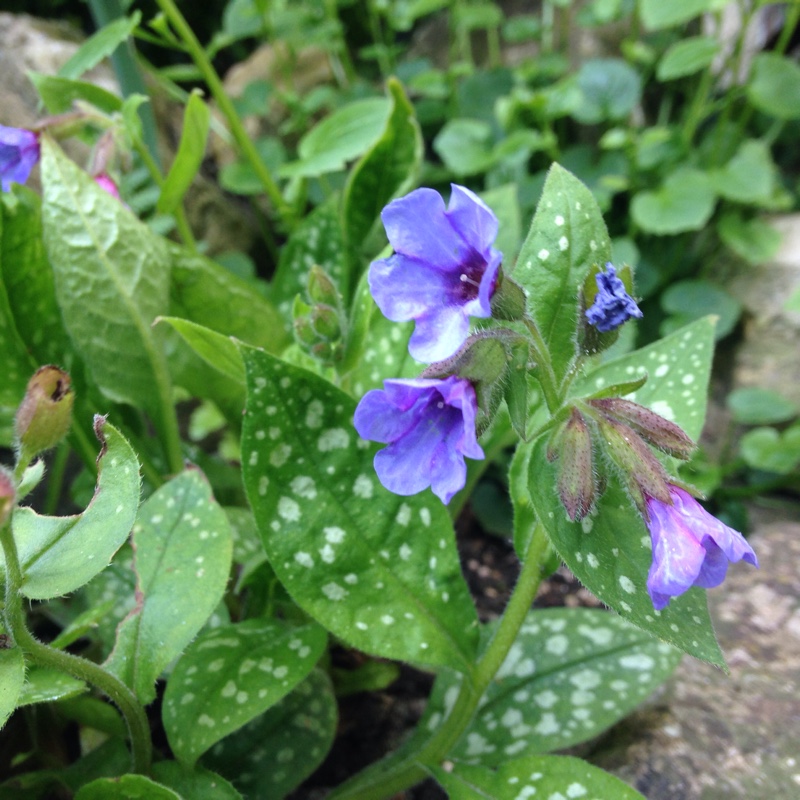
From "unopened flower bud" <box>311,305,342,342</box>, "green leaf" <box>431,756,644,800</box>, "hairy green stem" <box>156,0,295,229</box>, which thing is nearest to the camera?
"green leaf" <box>431,756,644,800</box>

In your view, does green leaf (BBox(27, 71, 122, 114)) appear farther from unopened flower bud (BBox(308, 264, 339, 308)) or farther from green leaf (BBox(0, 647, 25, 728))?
green leaf (BBox(0, 647, 25, 728))

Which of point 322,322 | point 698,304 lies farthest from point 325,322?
point 698,304

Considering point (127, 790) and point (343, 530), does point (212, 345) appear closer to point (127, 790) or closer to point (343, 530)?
point (343, 530)

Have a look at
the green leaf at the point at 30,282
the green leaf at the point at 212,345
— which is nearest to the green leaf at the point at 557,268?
the green leaf at the point at 212,345

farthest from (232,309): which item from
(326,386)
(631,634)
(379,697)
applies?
(631,634)

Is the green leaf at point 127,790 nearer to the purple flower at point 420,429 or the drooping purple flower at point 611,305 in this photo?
the purple flower at point 420,429

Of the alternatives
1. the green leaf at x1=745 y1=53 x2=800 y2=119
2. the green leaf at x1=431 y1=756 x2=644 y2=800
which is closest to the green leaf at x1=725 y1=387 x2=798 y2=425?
the green leaf at x1=745 y1=53 x2=800 y2=119
